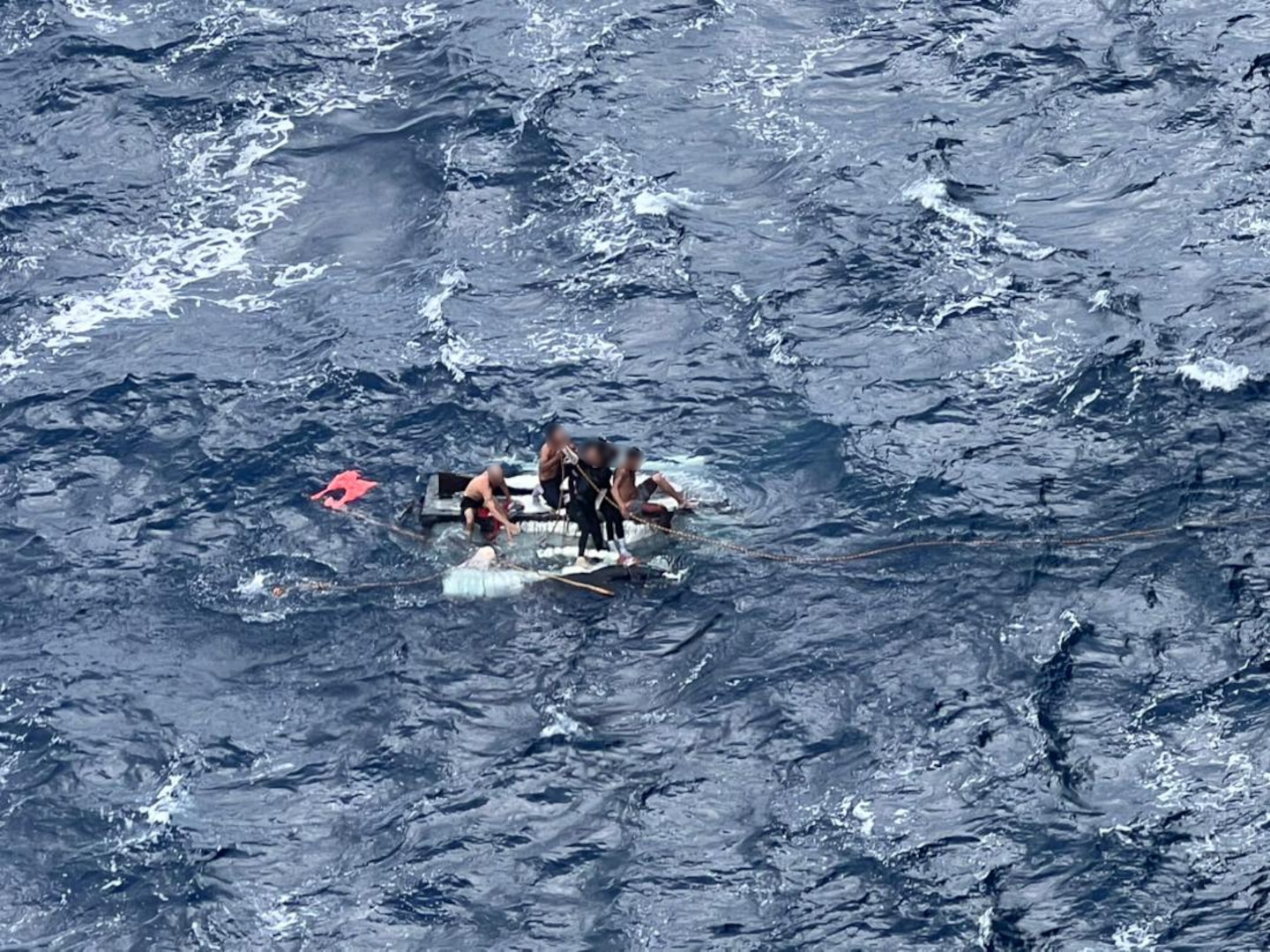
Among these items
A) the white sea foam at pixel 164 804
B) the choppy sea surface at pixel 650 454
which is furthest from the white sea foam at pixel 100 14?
the white sea foam at pixel 164 804

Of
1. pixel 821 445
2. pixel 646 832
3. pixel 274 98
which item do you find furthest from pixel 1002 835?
pixel 274 98

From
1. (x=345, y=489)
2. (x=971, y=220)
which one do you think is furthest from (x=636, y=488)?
(x=971, y=220)

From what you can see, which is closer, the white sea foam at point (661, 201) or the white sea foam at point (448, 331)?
the white sea foam at point (448, 331)

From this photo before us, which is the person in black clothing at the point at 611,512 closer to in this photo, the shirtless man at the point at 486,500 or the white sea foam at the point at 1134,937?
the shirtless man at the point at 486,500

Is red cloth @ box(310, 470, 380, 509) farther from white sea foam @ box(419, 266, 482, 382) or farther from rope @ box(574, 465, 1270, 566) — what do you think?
rope @ box(574, 465, 1270, 566)

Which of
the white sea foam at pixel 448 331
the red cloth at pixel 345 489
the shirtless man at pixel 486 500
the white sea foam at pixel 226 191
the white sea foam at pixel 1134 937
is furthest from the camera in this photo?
the white sea foam at pixel 226 191

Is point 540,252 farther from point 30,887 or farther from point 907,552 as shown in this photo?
point 30,887

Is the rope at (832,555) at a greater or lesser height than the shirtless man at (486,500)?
lesser
